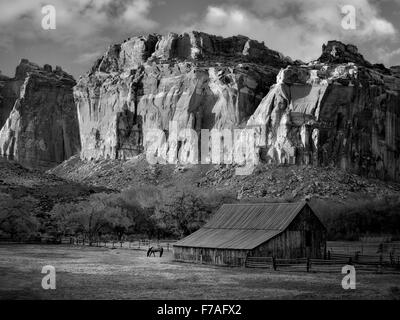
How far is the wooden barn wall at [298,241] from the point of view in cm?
4944

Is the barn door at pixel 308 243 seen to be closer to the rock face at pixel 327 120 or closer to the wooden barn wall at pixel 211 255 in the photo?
the wooden barn wall at pixel 211 255

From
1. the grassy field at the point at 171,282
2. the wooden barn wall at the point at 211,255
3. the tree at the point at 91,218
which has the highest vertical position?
the tree at the point at 91,218

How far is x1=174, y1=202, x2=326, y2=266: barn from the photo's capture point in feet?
162

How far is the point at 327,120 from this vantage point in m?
168

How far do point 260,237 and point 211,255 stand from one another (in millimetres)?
4002

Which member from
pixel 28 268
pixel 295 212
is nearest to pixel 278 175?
pixel 295 212

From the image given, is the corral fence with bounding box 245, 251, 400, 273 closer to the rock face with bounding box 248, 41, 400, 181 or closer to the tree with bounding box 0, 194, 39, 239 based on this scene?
the tree with bounding box 0, 194, 39, 239

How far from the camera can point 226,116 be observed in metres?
185

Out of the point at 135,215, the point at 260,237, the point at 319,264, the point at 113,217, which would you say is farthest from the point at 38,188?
the point at 319,264

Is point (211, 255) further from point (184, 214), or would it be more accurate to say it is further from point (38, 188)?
point (38, 188)

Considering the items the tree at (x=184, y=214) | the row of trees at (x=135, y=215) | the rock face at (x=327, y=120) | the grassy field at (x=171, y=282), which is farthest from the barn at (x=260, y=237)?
the rock face at (x=327, y=120)
